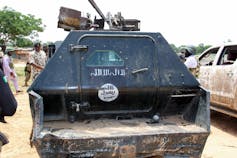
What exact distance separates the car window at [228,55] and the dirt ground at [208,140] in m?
1.23

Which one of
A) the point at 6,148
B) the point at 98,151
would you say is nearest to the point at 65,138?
the point at 98,151

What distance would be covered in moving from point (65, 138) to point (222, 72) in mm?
4249

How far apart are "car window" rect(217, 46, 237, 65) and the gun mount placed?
2.37m

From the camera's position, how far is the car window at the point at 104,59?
13.7 feet

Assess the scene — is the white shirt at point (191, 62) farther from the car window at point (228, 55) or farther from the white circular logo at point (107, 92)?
the white circular logo at point (107, 92)

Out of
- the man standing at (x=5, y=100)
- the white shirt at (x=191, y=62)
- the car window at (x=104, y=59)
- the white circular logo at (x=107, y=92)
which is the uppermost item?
the car window at (x=104, y=59)

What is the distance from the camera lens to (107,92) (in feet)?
13.7

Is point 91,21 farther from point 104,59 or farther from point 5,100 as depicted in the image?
point 5,100

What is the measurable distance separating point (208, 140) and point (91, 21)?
2.68m

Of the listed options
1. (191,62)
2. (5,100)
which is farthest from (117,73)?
(191,62)

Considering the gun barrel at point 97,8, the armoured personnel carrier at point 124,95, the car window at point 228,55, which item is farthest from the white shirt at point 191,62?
the armoured personnel carrier at point 124,95

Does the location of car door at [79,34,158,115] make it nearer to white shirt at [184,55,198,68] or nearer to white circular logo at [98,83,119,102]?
white circular logo at [98,83,119,102]

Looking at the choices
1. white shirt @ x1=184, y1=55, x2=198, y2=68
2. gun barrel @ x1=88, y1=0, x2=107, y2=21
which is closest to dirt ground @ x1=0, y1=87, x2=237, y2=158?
white shirt @ x1=184, y1=55, x2=198, y2=68

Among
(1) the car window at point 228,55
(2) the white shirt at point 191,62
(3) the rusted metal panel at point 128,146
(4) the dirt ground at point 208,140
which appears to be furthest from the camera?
(2) the white shirt at point 191,62
